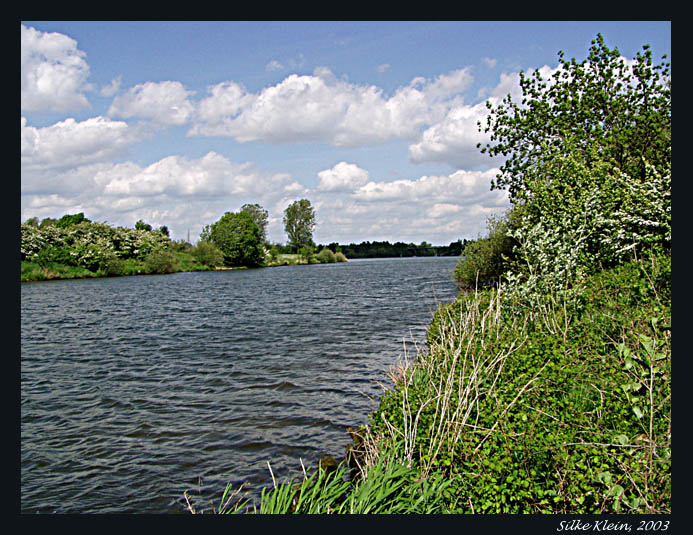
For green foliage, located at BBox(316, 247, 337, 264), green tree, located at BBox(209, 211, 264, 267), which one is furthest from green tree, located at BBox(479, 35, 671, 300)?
green foliage, located at BBox(316, 247, 337, 264)

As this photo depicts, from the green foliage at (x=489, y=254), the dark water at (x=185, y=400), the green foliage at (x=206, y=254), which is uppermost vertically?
the green foliage at (x=206, y=254)

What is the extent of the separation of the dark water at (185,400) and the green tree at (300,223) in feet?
323

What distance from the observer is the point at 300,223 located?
4899 inches

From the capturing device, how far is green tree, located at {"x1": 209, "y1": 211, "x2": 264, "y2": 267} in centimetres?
8844

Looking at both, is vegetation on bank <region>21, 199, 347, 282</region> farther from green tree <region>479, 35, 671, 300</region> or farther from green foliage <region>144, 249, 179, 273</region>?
green tree <region>479, 35, 671, 300</region>

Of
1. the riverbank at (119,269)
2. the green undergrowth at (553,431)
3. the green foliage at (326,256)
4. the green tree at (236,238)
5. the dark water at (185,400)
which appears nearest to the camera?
the green undergrowth at (553,431)

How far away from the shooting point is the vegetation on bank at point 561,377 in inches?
183

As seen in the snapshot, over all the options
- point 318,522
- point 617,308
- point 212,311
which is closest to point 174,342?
point 212,311

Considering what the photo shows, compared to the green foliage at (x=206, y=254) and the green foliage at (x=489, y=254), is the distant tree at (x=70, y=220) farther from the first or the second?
the green foliage at (x=489, y=254)

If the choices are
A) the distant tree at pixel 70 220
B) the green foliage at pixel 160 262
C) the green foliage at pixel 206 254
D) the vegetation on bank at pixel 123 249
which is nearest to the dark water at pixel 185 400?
the vegetation on bank at pixel 123 249

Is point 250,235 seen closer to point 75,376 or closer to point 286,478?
point 75,376

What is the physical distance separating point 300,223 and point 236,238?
37.6 meters

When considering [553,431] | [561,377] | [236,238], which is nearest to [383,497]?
[553,431]

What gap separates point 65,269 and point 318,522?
6358 cm
